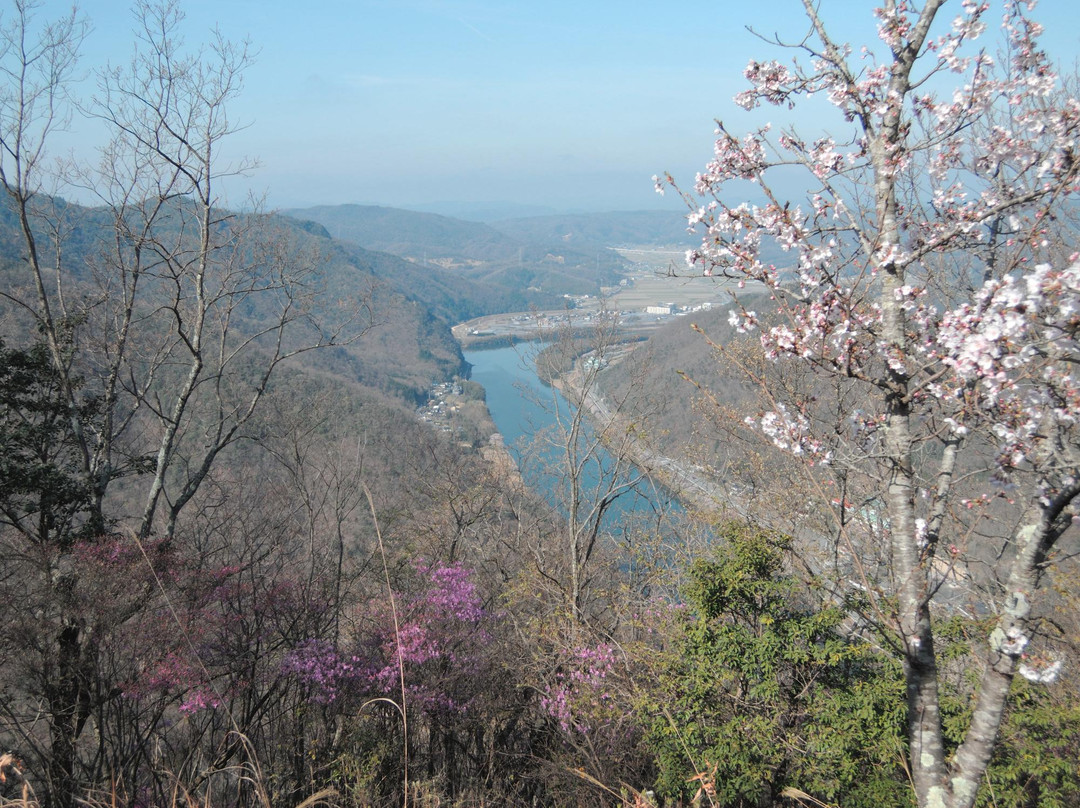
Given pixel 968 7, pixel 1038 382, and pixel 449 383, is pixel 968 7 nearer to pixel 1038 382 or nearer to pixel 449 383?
pixel 1038 382

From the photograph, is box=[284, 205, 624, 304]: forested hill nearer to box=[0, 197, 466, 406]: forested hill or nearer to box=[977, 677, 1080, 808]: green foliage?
box=[0, 197, 466, 406]: forested hill

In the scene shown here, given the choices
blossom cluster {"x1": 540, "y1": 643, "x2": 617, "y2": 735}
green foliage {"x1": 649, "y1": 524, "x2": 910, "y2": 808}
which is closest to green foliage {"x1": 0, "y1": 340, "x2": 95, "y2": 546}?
blossom cluster {"x1": 540, "y1": 643, "x2": 617, "y2": 735}

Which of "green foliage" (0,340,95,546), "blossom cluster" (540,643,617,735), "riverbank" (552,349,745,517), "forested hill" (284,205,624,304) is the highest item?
"forested hill" (284,205,624,304)

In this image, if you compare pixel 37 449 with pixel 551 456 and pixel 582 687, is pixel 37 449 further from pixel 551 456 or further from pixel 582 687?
pixel 551 456

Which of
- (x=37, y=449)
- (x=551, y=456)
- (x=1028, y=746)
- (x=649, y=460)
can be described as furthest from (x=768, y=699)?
(x=551, y=456)

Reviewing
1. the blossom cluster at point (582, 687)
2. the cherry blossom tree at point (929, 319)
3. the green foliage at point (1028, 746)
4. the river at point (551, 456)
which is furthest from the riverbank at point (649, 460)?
the cherry blossom tree at point (929, 319)

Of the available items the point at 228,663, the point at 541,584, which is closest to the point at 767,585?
the point at 541,584

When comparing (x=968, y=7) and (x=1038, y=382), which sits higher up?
(x=968, y=7)

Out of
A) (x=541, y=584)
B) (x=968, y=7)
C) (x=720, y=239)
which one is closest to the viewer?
(x=968, y=7)
